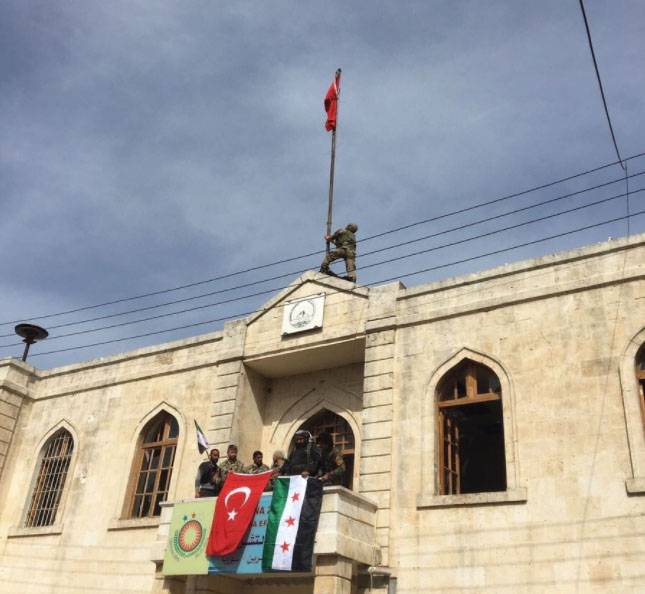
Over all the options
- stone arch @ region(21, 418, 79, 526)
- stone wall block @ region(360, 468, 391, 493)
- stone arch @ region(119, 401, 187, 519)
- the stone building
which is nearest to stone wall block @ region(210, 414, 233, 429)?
the stone building

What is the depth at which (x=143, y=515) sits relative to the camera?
15.5 metres

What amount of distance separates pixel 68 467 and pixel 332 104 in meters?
10.8

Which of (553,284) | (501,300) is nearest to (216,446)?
(501,300)

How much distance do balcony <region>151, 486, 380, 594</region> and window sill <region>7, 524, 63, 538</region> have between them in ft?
15.6

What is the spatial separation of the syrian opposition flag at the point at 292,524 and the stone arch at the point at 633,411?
4462mm

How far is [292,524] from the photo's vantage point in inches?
435

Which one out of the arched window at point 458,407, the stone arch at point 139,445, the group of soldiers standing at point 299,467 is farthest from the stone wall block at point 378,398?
the stone arch at point 139,445

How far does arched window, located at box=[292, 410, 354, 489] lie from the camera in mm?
14242

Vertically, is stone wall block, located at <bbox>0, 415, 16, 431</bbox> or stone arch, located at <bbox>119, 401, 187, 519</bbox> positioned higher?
stone wall block, located at <bbox>0, 415, 16, 431</bbox>

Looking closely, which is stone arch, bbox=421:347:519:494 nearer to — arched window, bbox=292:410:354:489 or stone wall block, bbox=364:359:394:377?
stone wall block, bbox=364:359:394:377

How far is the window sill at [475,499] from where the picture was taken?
1113 centimetres

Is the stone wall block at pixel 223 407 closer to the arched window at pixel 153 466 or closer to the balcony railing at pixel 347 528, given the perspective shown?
the arched window at pixel 153 466

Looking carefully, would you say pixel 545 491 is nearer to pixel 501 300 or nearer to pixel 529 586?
pixel 529 586

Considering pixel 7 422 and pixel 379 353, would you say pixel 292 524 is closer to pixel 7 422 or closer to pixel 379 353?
pixel 379 353
